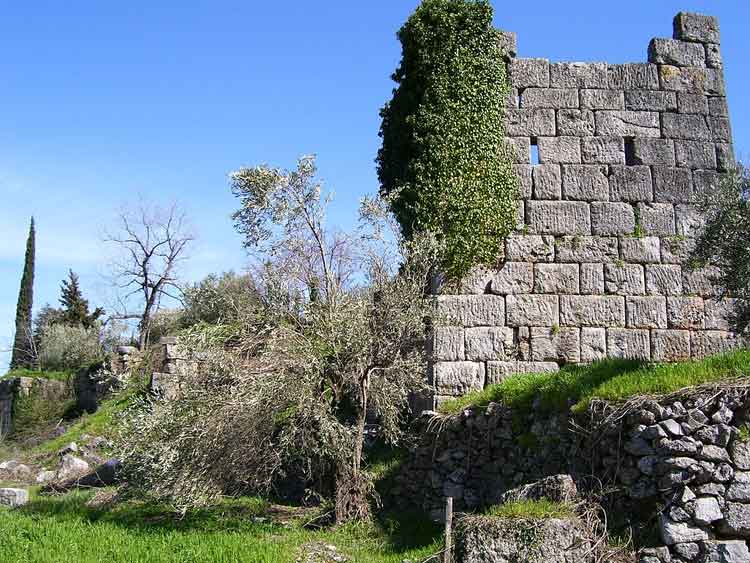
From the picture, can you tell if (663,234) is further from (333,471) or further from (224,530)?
(224,530)

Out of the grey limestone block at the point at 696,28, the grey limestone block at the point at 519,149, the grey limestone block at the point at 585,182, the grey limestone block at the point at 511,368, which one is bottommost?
the grey limestone block at the point at 511,368

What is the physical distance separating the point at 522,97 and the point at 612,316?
3.81 metres

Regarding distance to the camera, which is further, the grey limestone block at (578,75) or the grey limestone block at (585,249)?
the grey limestone block at (578,75)

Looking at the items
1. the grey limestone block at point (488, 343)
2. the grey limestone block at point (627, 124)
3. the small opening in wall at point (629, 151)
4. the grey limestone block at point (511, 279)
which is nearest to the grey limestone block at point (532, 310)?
the grey limestone block at point (511, 279)

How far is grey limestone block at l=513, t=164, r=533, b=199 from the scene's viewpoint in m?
12.3

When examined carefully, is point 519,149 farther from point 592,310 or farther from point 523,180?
point 592,310

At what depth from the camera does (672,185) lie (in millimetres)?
12398

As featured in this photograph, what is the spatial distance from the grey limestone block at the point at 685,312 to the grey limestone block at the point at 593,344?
3.60ft

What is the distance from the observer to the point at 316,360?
388 inches

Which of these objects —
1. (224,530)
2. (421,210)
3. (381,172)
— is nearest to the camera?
(224,530)

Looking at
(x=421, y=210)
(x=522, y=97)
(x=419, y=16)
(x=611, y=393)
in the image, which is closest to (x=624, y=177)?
(x=522, y=97)

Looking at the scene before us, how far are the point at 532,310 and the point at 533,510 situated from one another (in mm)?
5038

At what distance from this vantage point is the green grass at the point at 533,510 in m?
7.19

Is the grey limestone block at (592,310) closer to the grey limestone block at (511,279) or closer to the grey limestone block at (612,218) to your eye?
the grey limestone block at (511,279)
